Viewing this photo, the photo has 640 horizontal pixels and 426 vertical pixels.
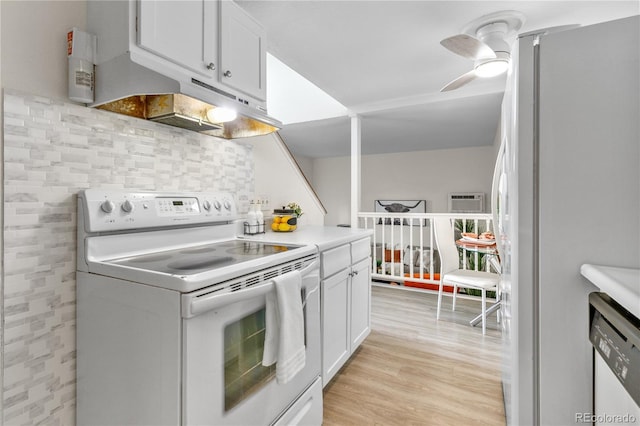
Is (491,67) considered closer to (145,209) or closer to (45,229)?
(145,209)

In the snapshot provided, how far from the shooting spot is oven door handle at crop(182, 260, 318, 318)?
0.90 meters

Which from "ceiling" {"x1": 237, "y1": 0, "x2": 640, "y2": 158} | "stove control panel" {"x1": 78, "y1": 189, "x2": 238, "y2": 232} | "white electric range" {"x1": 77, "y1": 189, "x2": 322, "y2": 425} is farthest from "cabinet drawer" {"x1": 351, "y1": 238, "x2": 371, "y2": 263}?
"ceiling" {"x1": 237, "y1": 0, "x2": 640, "y2": 158}

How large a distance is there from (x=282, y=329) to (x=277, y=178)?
1.50 m

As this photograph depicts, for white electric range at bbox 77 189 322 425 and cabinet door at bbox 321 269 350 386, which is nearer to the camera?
white electric range at bbox 77 189 322 425

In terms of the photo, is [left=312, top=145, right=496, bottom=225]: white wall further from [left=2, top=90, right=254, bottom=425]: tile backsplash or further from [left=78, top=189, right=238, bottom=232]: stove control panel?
[left=2, top=90, right=254, bottom=425]: tile backsplash

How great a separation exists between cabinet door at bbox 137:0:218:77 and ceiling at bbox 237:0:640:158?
0.67 metres

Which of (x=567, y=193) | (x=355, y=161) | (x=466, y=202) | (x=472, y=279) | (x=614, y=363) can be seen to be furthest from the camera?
(x=466, y=202)

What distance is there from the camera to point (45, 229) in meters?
1.14

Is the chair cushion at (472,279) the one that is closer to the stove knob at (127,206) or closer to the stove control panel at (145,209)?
the stove control panel at (145,209)

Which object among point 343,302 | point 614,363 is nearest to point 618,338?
point 614,363

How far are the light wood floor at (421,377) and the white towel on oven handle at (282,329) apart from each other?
663 millimetres

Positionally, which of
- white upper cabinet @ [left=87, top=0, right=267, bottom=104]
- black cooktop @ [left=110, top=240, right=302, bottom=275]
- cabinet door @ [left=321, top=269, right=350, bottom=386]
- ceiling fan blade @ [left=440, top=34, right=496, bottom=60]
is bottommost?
cabinet door @ [left=321, top=269, right=350, bottom=386]

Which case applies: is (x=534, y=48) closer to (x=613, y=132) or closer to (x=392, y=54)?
(x=613, y=132)

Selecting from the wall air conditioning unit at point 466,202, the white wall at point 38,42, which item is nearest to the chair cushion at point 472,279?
the white wall at point 38,42
